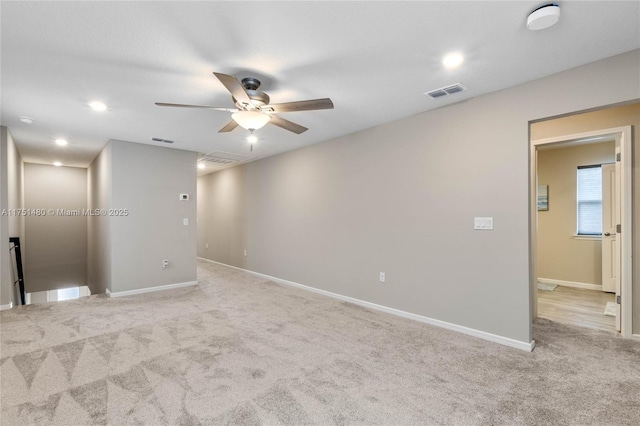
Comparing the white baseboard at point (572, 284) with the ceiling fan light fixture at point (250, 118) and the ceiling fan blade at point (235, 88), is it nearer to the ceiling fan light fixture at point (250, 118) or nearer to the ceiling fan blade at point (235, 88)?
the ceiling fan light fixture at point (250, 118)

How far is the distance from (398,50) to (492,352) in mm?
2838

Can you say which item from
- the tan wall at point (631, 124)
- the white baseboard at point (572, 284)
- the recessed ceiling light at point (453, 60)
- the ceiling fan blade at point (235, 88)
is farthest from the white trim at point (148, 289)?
the white baseboard at point (572, 284)

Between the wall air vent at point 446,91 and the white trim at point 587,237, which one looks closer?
the wall air vent at point 446,91

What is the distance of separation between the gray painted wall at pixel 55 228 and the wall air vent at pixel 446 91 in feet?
28.8

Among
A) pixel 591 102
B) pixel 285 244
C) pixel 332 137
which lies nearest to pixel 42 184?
pixel 285 244

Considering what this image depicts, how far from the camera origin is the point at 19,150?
5.51 meters

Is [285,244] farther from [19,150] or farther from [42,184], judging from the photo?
[42,184]

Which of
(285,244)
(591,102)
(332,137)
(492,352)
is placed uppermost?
(332,137)

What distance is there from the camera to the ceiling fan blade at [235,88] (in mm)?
2059

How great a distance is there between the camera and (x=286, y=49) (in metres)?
2.23

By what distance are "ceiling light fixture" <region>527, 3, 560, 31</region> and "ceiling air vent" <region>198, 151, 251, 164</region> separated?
5021 mm

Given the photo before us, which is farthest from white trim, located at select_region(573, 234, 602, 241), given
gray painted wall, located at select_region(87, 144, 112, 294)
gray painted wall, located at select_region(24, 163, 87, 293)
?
gray painted wall, located at select_region(24, 163, 87, 293)

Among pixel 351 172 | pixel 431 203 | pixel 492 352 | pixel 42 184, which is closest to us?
pixel 492 352

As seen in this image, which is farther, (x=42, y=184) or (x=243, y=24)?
(x=42, y=184)
